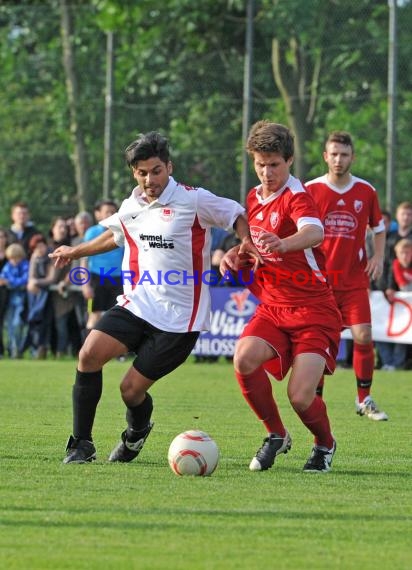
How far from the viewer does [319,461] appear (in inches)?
296

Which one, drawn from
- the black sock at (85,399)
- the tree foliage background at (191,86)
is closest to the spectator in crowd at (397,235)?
the tree foliage background at (191,86)

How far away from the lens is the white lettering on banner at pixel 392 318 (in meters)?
17.0

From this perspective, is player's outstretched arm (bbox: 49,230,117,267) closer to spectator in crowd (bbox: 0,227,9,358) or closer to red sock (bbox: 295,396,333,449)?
red sock (bbox: 295,396,333,449)

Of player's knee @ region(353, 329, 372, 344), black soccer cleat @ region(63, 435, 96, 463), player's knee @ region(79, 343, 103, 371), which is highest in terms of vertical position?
player's knee @ region(353, 329, 372, 344)

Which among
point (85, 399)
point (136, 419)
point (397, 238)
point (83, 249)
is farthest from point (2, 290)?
point (85, 399)

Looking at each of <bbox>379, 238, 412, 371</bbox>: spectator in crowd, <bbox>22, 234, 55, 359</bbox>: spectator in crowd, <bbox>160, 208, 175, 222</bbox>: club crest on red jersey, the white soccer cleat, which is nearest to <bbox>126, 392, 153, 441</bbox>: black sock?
<bbox>160, 208, 175, 222</bbox>: club crest on red jersey

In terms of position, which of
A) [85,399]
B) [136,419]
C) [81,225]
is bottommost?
[136,419]

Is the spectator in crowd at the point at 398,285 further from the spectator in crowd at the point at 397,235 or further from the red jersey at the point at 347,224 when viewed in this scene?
the red jersey at the point at 347,224

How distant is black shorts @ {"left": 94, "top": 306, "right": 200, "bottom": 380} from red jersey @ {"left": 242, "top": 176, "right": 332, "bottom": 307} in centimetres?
57

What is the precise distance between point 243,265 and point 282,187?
497mm

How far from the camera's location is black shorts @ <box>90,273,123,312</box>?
17.5 m

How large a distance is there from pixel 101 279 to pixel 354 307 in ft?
22.9

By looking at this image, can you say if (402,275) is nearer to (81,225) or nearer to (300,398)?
(81,225)

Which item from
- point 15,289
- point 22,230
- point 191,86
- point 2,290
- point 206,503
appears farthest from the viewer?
point 191,86
